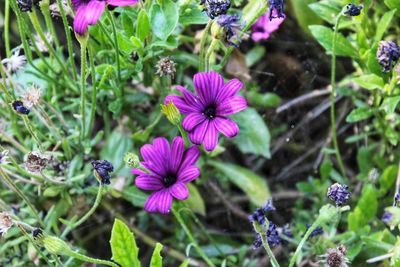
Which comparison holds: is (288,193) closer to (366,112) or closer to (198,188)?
(198,188)

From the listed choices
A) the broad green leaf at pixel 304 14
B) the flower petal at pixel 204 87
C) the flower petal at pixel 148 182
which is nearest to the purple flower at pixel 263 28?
the broad green leaf at pixel 304 14

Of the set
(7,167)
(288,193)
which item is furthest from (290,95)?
(7,167)

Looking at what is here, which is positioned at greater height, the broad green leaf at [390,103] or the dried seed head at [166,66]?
the dried seed head at [166,66]

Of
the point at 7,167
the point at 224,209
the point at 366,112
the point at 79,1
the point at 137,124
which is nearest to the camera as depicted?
the point at 79,1

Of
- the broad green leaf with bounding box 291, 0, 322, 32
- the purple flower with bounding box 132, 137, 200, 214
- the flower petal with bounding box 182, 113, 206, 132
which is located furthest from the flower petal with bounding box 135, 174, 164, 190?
the broad green leaf with bounding box 291, 0, 322, 32

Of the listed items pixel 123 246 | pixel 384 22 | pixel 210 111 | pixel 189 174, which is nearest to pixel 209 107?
pixel 210 111

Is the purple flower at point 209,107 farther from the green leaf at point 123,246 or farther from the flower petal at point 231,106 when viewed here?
the green leaf at point 123,246

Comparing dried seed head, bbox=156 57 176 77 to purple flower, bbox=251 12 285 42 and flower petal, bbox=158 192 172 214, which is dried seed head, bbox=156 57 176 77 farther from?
purple flower, bbox=251 12 285 42
